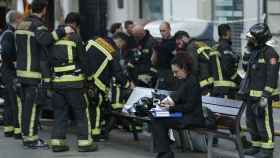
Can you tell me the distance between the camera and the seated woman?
30.0 ft

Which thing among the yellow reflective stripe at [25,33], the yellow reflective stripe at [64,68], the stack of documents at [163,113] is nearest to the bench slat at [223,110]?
the stack of documents at [163,113]

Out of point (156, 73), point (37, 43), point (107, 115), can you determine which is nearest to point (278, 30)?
point (156, 73)

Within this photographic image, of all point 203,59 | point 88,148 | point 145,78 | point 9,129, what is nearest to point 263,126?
point 203,59

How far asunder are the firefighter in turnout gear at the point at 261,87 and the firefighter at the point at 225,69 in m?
1.12

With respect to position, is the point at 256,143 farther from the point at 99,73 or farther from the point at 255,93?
the point at 99,73

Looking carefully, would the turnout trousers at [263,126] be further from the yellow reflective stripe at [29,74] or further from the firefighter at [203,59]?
the yellow reflective stripe at [29,74]

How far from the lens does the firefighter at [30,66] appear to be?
34.4 ft

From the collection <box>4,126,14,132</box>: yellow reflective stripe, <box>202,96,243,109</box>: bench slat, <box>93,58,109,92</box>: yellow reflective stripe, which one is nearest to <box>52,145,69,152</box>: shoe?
<box>93,58,109,92</box>: yellow reflective stripe

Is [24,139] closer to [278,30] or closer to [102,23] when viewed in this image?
[278,30]

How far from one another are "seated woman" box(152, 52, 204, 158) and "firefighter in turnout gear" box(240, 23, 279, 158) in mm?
908

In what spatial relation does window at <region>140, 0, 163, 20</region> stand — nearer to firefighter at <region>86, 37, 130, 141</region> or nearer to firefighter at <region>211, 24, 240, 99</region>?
firefighter at <region>211, 24, 240, 99</region>

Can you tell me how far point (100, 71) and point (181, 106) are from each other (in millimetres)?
1918

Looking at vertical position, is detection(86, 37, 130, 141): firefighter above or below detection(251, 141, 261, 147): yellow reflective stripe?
above

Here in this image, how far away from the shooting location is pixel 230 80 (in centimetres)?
1122
